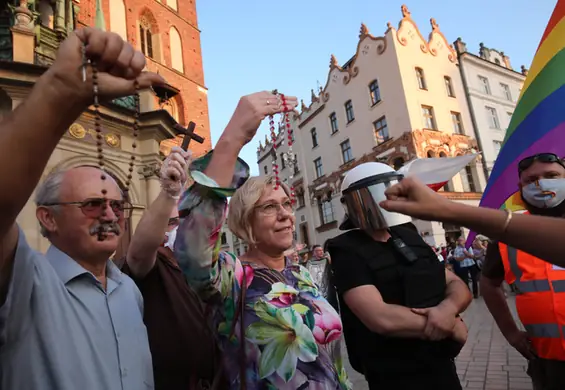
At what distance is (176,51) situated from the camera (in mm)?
15875

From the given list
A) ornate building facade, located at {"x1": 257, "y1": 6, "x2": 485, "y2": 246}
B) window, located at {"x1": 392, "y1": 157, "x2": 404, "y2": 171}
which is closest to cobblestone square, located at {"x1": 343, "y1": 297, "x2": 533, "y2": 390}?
ornate building facade, located at {"x1": 257, "y1": 6, "x2": 485, "y2": 246}

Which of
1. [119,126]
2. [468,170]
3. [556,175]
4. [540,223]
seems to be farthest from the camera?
[468,170]

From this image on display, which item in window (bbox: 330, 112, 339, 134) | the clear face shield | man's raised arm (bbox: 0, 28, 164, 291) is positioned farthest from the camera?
window (bbox: 330, 112, 339, 134)

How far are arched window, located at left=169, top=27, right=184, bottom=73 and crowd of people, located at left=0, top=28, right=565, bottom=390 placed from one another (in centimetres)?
1538

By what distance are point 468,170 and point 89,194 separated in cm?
2329

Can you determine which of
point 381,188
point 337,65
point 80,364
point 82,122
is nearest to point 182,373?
point 80,364

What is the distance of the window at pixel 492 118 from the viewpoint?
2307 cm

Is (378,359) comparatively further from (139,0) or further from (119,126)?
(139,0)

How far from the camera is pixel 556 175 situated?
222 centimetres

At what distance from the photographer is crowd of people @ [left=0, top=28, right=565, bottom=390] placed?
2.52 ft

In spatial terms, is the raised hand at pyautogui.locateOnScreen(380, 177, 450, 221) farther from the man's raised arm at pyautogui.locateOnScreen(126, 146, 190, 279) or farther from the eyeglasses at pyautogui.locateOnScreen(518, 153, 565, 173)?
the eyeglasses at pyautogui.locateOnScreen(518, 153, 565, 173)

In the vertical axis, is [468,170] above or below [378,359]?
above

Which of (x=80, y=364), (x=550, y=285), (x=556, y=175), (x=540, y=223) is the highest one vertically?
(x=556, y=175)

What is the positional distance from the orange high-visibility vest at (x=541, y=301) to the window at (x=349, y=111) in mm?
22545
